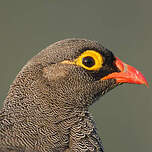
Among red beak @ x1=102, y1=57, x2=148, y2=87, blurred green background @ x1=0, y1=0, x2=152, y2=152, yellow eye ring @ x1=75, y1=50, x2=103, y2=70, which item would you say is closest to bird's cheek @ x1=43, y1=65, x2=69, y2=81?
yellow eye ring @ x1=75, y1=50, x2=103, y2=70

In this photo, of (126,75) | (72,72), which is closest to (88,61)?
(72,72)

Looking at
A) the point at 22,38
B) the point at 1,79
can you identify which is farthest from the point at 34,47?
the point at 1,79

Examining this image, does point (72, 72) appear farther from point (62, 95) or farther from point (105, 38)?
point (105, 38)

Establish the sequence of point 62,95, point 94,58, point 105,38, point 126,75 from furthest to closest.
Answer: point 105,38, point 126,75, point 94,58, point 62,95

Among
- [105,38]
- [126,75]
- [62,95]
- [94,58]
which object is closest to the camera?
[62,95]

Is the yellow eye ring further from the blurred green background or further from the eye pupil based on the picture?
the blurred green background

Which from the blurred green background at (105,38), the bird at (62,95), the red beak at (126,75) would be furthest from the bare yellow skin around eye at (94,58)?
the blurred green background at (105,38)

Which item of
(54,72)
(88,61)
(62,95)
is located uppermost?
(88,61)
